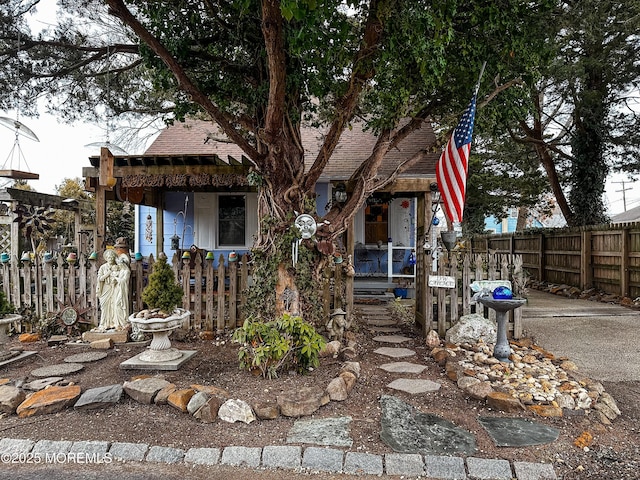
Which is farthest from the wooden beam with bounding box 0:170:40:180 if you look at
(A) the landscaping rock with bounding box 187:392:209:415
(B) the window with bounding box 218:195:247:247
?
(A) the landscaping rock with bounding box 187:392:209:415

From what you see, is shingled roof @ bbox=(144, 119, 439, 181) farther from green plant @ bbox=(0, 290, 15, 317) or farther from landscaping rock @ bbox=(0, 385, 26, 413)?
landscaping rock @ bbox=(0, 385, 26, 413)

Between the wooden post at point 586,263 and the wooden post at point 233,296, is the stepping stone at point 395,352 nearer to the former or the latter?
the wooden post at point 233,296

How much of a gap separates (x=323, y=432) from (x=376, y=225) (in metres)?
8.63

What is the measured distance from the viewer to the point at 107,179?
21.5ft

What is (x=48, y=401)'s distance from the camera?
12.4 ft

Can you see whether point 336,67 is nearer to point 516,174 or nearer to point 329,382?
point 329,382

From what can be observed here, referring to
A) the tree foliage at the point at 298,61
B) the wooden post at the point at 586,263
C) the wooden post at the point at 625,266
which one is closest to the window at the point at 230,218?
the tree foliage at the point at 298,61

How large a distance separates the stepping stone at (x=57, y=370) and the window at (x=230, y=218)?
624cm

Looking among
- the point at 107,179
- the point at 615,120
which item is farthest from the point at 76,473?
the point at 615,120

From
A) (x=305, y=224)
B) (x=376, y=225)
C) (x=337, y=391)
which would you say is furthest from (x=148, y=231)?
(x=337, y=391)

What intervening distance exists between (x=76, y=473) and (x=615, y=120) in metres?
14.2

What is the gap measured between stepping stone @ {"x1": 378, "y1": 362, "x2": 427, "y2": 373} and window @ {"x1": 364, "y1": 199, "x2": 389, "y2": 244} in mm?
6680

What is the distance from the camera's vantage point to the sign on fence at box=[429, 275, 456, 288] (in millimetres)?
6180

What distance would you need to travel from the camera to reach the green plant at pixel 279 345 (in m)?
4.39
